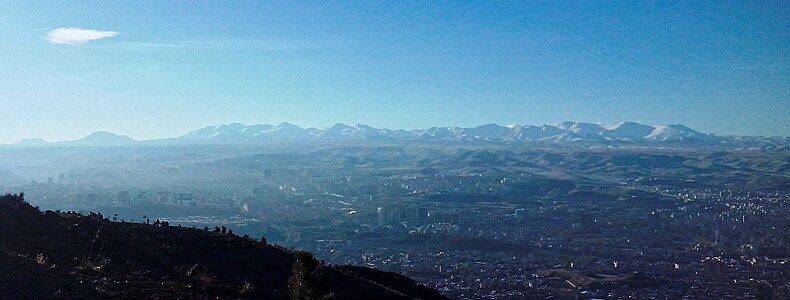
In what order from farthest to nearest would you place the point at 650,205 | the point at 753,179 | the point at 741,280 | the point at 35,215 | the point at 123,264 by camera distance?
1. the point at 753,179
2. the point at 650,205
3. the point at 741,280
4. the point at 35,215
5. the point at 123,264

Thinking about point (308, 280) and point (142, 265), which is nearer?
point (308, 280)

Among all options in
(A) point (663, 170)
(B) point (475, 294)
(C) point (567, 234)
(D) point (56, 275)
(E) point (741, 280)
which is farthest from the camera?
(A) point (663, 170)

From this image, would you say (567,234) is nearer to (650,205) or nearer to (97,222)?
(650,205)

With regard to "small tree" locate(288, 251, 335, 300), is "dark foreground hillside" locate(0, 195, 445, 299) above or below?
below

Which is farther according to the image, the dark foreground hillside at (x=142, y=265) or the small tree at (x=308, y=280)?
the dark foreground hillside at (x=142, y=265)

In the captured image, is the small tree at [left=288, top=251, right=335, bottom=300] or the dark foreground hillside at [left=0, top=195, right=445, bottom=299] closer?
the small tree at [left=288, top=251, right=335, bottom=300]

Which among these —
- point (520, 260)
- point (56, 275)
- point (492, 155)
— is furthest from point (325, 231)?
point (492, 155)

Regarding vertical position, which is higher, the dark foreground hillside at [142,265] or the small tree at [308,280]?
the small tree at [308,280]

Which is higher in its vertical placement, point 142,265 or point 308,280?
point 308,280
